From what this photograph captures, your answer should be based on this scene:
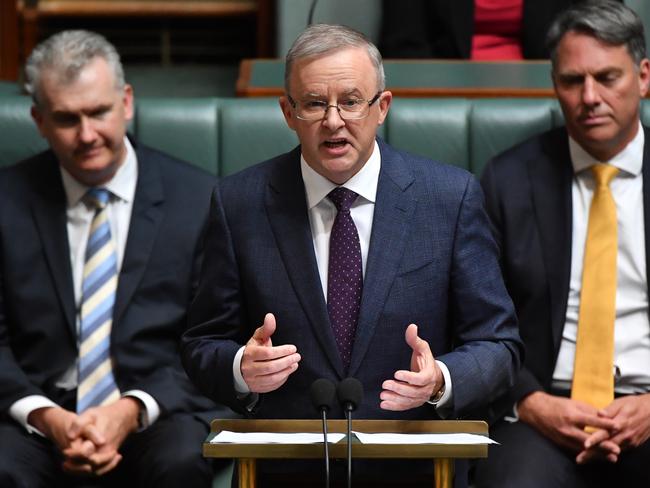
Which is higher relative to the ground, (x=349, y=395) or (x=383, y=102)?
(x=383, y=102)

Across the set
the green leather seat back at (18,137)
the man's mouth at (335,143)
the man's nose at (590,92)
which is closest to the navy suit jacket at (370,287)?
the man's mouth at (335,143)

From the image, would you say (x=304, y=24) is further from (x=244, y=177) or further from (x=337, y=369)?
(x=337, y=369)

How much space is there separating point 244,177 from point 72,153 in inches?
22.2

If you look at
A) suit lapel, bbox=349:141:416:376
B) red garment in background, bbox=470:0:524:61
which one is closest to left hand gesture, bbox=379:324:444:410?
suit lapel, bbox=349:141:416:376

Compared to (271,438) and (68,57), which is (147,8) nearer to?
(68,57)

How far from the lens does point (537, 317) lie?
2389mm

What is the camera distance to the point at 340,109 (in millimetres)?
1947

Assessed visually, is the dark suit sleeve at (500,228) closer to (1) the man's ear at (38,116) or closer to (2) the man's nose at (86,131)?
(2) the man's nose at (86,131)

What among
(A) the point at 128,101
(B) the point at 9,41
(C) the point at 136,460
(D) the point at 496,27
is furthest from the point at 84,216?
(B) the point at 9,41

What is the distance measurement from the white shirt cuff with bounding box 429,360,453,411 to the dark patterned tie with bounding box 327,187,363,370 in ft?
0.66

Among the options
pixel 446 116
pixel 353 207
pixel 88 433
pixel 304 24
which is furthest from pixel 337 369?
pixel 304 24

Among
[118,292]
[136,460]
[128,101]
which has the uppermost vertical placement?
[128,101]

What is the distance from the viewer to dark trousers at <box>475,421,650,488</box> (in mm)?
2168

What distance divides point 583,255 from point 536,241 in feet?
0.31
